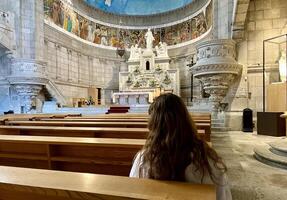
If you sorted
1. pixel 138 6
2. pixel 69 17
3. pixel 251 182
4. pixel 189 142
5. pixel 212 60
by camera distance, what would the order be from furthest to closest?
1. pixel 138 6
2. pixel 69 17
3. pixel 212 60
4. pixel 251 182
5. pixel 189 142

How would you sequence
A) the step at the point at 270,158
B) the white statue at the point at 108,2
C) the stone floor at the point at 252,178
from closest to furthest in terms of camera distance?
the stone floor at the point at 252,178, the step at the point at 270,158, the white statue at the point at 108,2

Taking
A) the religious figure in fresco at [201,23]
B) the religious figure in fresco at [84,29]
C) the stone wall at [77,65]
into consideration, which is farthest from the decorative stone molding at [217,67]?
the religious figure in fresco at [84,29]

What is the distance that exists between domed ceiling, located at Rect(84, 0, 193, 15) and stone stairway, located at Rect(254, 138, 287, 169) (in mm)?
18406

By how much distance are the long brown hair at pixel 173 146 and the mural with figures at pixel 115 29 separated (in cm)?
1539

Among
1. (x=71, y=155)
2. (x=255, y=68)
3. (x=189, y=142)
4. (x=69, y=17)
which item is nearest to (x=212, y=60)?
(x=255, y=68)

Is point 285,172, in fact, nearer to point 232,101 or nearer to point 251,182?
point 251,182

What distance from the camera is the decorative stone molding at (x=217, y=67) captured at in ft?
25.5

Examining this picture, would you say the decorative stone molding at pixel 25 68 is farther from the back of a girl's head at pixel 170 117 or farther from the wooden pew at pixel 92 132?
the back of a girl's head at pixel 170 117

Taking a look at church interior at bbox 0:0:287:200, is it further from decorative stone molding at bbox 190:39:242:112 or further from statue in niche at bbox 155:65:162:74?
statue in niche at bbox 155:65:162:74

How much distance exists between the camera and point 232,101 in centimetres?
827

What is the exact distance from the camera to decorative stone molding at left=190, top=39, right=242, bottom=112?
25.5 feet

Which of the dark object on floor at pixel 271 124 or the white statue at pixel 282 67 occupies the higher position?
the white statue at pixel 282 67

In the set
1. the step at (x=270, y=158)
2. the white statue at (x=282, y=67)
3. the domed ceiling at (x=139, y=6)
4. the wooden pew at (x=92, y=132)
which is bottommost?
the step at (x=270, y=158)

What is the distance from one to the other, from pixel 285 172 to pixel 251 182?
31.2 inches
